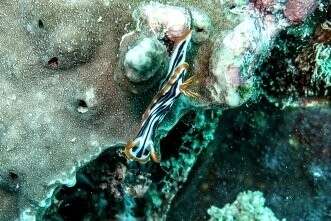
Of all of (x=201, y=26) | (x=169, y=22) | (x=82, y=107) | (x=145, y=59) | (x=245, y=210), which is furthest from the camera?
(x=245, y=210)

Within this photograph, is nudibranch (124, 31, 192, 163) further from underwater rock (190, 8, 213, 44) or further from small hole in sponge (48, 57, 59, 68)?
small hole in sponge (48, 57, 59, 68)

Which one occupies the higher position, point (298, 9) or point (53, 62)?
point (298, 9)

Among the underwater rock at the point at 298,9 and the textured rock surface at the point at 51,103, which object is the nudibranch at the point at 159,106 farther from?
the underwater rock at the point at 298,9

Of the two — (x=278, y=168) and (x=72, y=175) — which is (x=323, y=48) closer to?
(x=278, y=168)

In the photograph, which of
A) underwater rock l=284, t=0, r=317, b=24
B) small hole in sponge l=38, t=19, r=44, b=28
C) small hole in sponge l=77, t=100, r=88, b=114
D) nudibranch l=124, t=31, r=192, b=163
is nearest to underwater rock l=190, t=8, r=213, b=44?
nudibranch l=124, t=31, r=192, b=163

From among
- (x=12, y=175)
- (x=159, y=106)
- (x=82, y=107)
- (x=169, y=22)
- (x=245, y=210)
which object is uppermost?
(x=169, y=22)

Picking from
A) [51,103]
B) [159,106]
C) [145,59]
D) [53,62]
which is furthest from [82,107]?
[145,59]

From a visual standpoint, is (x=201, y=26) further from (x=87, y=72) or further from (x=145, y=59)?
(x=87, y=72)

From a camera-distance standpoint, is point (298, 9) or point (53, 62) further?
point (53, 62)

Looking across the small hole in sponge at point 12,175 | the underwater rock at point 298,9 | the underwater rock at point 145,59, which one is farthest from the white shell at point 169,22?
the small hole in sponge at point 12,175
